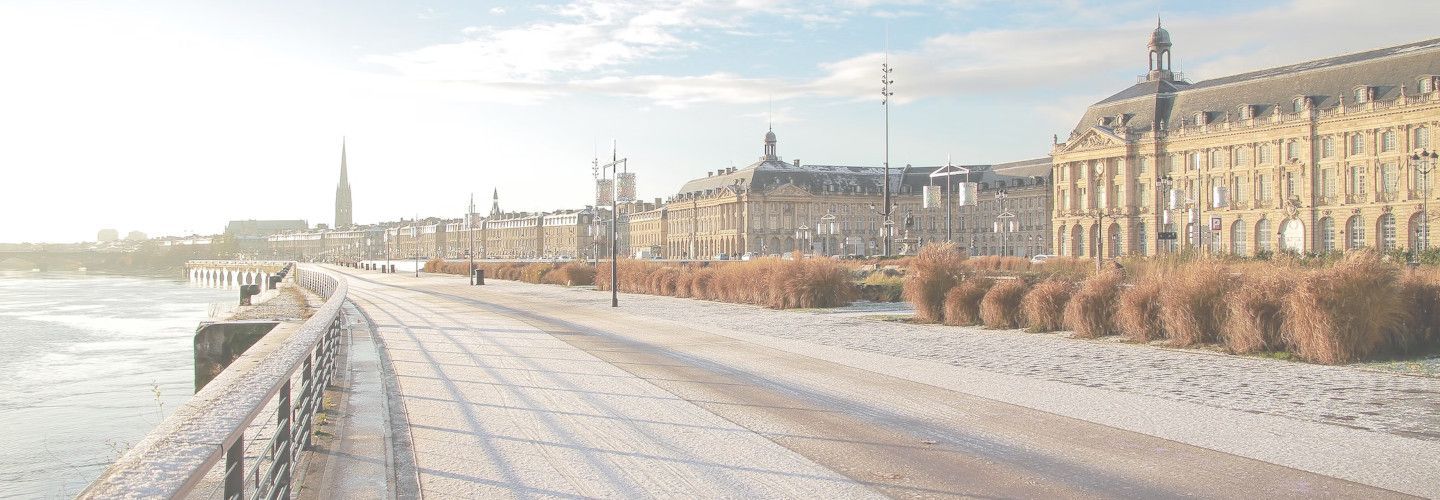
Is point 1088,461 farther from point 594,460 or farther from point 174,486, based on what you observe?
point 174,486

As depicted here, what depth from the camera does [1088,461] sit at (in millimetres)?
7324

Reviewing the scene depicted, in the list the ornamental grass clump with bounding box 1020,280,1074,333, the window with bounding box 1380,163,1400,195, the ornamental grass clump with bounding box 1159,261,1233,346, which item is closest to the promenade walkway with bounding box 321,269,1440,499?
the ornamental grass clump with bounding box 1159,261,1233,346

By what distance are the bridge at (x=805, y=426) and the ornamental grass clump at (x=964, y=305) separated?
4.46 meters

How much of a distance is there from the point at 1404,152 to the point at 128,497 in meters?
81.9

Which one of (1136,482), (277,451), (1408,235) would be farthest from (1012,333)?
(1408,235)

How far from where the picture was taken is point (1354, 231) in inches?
2872

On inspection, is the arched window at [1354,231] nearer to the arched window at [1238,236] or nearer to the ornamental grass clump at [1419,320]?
the arched window at [1238,236]

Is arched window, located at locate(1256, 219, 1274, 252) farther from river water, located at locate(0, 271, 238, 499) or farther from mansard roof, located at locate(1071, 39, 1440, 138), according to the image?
river water, located at locate(0, 271, 238, 499)

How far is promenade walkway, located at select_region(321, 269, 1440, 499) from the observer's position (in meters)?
6.68

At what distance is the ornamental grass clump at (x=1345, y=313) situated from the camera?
12.9 m

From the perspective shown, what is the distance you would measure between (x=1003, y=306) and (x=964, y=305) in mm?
1171

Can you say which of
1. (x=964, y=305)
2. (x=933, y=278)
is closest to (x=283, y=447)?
(x=964, y=305)

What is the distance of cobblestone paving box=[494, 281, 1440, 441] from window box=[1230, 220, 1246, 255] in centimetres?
7105

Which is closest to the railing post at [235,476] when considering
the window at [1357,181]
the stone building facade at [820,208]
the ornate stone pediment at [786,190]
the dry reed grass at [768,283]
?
the dry reed grass at [768,283]
